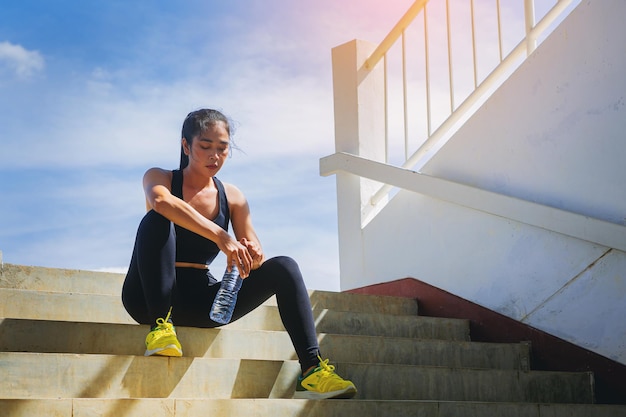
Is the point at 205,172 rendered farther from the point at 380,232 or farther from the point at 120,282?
the point at 380,232

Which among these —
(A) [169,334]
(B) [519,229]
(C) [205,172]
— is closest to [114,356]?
(A) [169,334]

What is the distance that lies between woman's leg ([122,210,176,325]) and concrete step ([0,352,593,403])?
19cm

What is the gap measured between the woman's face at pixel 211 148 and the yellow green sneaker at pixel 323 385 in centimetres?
79

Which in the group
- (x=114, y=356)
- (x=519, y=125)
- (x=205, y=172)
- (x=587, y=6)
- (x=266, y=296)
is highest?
(x=587, y=6)

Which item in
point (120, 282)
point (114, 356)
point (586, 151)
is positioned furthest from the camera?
point (586, 151)

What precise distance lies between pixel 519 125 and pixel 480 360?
1201mm

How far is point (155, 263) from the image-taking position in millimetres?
2570

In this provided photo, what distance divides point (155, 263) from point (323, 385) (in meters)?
0.63

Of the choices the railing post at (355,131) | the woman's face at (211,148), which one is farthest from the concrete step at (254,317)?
the railing post at (355,131)

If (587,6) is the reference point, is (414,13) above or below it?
above

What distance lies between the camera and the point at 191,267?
281 cm

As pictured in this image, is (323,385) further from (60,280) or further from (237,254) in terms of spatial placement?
(60,280)

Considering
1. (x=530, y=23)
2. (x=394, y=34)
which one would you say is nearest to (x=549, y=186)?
(x=530, y=23)

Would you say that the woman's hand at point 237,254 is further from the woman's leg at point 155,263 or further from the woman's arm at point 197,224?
the woman's leg at point 155,263
